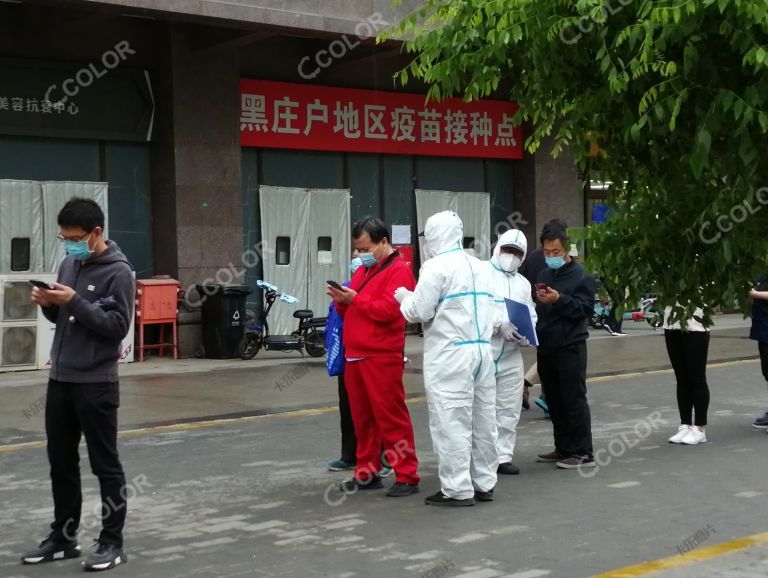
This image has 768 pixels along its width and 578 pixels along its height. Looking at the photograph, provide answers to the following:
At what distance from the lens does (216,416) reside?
12.2 metres

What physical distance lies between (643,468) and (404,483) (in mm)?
1933

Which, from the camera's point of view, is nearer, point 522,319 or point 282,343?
point 522,319

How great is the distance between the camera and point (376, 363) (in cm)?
803

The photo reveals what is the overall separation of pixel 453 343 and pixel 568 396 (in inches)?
69.9

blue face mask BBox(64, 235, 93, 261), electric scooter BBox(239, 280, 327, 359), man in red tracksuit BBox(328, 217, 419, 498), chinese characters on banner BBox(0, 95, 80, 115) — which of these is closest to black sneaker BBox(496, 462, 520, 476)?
man in red tracksuit BBox(328, 217, 419, 498)

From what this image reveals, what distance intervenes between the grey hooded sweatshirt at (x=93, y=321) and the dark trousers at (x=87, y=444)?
0.08 meters

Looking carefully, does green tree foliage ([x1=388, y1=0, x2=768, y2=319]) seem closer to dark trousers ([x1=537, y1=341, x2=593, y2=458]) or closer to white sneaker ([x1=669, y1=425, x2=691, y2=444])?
dark trousers ([x1=537, y1=341, x2=593, y2=458])

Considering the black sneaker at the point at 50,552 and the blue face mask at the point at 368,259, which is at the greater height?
the blue face mask at the point at 368,259

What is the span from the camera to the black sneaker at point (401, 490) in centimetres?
801

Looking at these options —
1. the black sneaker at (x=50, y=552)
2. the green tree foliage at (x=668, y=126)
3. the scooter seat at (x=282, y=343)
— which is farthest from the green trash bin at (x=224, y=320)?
the green tree foliage at (x=668, y=126)

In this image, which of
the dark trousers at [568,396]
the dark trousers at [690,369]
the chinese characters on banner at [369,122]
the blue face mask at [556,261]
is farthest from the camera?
the chinese characters on banner at [369,122]

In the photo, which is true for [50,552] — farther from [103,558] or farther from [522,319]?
[522,319]

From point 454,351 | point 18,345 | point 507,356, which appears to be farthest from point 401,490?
point 18,345

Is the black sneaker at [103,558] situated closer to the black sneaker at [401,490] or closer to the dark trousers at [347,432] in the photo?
the black sneaker at [401,490]
